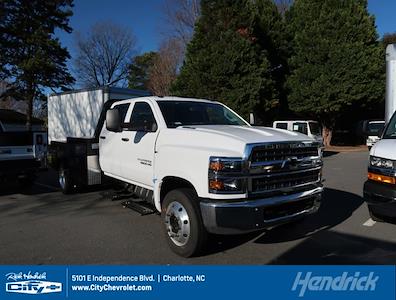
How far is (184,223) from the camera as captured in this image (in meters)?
5.15

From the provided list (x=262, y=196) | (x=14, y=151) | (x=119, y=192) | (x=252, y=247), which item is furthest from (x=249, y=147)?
(x=14, y=151)

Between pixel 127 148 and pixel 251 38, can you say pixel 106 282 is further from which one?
pixel 251 38

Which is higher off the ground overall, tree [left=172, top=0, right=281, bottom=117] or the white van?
tree [left=172, top=0, right=281, bottom=117]

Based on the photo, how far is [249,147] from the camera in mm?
4730

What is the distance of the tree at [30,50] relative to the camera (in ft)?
83.1

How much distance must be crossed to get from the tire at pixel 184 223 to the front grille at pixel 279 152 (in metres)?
0.93

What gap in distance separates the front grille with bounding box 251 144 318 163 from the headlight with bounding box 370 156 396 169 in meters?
1.40

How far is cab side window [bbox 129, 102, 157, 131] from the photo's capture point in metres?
6.27

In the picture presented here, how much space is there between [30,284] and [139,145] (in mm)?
3310

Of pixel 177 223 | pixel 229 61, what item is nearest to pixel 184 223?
pixel 177 223

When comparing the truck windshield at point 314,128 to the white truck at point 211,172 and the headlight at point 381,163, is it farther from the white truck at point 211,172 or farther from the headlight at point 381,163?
the white truck at point 211,172

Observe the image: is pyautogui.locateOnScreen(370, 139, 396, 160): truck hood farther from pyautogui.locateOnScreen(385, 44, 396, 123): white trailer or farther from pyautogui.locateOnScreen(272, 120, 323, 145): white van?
pyautogui.locateOnScreen(272, 120, 323, 145): white van

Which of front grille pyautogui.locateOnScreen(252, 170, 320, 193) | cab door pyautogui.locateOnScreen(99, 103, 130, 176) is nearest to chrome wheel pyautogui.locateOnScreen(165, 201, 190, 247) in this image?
front grille pyautogui.locateOnScreen(252, 170, 320, 193)

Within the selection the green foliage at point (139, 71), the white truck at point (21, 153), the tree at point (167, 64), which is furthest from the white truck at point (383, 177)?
the green foliage at point (139, 71)
